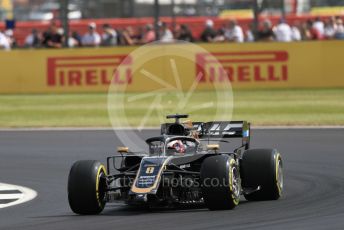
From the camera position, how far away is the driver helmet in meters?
11.4

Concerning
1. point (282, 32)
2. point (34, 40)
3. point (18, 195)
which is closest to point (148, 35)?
point (34, 40)

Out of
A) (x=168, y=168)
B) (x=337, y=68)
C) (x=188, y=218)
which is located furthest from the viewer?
(x=337, y=68)

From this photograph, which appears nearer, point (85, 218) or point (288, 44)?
point (85, 218)

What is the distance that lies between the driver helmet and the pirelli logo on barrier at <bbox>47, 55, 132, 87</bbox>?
61.5ft

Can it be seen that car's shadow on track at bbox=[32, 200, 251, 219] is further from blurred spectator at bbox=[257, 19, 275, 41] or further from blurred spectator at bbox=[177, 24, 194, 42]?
blurred spectator at bbox=[177, 24, 194, 42]

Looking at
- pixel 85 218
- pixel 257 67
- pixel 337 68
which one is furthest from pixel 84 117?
pixel 85 218

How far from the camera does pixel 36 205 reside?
12.2 meters

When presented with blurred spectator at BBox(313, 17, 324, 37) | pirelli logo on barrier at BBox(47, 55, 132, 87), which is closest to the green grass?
pirelli logo on barrier at BBox(47, 55, 132, 87)

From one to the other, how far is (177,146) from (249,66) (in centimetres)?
1809

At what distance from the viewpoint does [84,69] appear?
99.7 feet

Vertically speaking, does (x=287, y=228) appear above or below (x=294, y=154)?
above

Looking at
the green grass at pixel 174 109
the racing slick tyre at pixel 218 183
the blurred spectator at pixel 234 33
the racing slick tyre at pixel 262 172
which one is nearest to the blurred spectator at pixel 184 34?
the blurred spectator at pixel 234 33

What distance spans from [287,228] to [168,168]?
2.01 meters

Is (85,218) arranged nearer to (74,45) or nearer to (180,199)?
(180,199)
